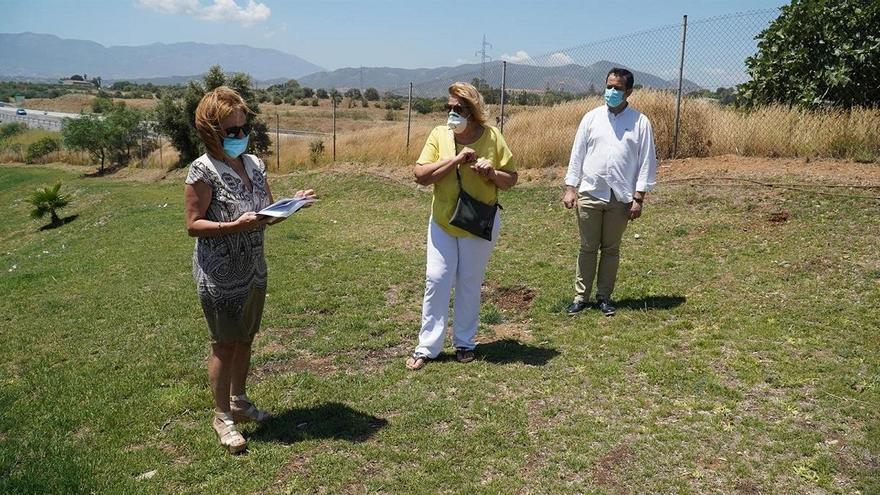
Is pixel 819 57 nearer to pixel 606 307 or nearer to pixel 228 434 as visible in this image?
pixel 606 307

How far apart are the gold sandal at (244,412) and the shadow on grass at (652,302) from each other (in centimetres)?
335

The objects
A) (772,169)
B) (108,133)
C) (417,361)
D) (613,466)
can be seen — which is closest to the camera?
(613,466)

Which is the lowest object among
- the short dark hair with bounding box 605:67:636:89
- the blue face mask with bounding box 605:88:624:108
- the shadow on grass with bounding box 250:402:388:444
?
the shadow on grass with bounding box 250:402:388:444

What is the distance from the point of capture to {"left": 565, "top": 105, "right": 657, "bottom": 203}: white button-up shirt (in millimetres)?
5250

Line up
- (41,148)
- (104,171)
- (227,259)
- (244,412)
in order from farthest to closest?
(41,148) < (104,171) < (244,412) < (227,259)

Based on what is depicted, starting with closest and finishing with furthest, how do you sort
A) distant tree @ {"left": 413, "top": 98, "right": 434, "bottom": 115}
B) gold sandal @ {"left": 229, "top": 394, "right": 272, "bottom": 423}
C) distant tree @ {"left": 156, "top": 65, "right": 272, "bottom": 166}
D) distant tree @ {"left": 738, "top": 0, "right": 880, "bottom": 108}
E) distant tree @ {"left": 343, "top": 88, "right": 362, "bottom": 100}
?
gold sandal @ {"left": 229, "top": 394, "right": 272, "bottom": 423} → distant tree @ {"left": 738, "top": 0, "right": 880, "bottom": 108} → distant tree @ {"left": 413, "top": 98, "right": 434, "bottom": 115} → distant tree @ {"left": 156, "top": 65, "right": 272, "bottom": 166} → distant tree @ {"left": 343, "top": 88, "right": 362, "bottom": 100}

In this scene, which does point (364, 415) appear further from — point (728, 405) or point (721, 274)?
point (721, 274)

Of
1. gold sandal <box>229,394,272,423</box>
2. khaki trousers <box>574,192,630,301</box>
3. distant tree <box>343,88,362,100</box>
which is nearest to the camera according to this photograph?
gold sandal <box>229,394,272,423</box>

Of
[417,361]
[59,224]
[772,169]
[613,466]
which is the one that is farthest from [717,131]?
[59,224]

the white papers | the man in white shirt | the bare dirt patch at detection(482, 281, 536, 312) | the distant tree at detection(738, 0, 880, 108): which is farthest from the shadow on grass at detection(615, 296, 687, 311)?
the distant tree at detection(738, 0, 880, 108)

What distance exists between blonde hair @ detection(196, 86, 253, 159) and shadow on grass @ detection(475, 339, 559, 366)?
99.0 inches

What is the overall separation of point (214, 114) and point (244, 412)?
5.94ft

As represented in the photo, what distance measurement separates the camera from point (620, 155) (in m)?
5.25

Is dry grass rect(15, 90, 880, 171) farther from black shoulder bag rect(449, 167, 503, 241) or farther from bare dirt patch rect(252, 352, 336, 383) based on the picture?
bare dirt patch rect(252, 352, 336, 383)
